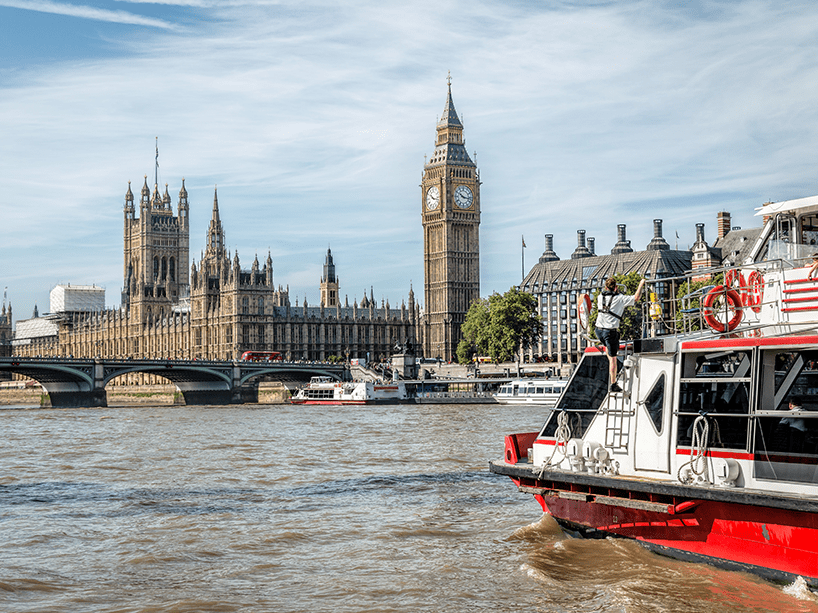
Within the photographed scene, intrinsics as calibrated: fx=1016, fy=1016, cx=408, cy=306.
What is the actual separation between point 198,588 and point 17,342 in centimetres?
18808

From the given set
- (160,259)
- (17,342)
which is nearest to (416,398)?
(160,259)

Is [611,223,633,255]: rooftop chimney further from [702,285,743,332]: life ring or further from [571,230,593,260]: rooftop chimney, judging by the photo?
[702,285,743,332]: life ring

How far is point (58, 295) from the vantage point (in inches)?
7077

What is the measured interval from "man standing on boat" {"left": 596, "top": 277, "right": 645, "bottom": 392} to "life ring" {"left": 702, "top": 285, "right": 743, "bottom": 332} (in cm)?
89

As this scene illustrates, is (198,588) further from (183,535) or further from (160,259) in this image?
(160,259)

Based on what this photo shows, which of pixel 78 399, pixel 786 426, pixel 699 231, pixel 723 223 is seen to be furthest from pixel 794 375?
pixel 78 399

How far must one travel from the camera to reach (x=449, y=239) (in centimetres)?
12481

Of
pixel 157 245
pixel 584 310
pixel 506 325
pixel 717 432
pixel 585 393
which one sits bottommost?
pixel 717 432

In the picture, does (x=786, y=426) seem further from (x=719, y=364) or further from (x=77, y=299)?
(x=77, y=299)

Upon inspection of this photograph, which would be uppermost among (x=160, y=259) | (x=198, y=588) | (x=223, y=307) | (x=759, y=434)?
(x=160, y=259)

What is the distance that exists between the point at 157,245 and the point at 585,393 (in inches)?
6205

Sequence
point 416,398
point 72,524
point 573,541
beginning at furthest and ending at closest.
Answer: point 416,398, point 72,524, point 573,541

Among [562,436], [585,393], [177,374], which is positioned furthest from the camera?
[177,374]

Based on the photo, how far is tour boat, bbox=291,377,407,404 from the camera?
266ft
